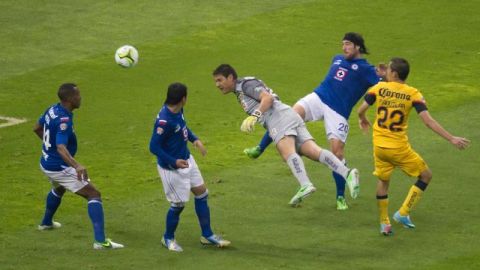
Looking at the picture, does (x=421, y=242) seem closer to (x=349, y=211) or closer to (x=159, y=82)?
(x=349, y=211)

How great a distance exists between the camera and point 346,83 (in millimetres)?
16578

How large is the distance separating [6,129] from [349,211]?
7.75m

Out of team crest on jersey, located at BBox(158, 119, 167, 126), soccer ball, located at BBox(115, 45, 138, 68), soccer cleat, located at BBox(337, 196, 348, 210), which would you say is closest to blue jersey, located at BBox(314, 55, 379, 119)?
soccer cleat, located at BBox(337, 196, 348, 210)

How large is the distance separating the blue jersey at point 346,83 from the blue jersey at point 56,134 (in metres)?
4.25

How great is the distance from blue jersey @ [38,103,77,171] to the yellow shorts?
4.18 m

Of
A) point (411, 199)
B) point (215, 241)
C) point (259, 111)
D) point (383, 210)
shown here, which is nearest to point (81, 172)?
point (215, 241)

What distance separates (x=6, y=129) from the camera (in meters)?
20.6

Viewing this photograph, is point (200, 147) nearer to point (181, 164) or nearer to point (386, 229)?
point (181, 164)

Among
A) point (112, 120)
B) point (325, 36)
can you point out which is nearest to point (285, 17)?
point (325, 36)

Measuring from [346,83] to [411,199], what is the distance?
248 cm

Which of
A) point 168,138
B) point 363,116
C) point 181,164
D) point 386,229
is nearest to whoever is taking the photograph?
point 181,164

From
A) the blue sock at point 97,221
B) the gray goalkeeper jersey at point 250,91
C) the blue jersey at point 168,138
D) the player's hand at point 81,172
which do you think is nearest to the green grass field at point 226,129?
the blue sock at point 97,221

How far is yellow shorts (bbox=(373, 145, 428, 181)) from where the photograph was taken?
576 inches

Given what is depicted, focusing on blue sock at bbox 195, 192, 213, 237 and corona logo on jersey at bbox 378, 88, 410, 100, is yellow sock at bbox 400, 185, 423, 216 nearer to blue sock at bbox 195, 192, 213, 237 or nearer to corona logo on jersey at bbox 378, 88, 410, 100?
corona logo on jersey at bbox 378, 88, 410, 100
